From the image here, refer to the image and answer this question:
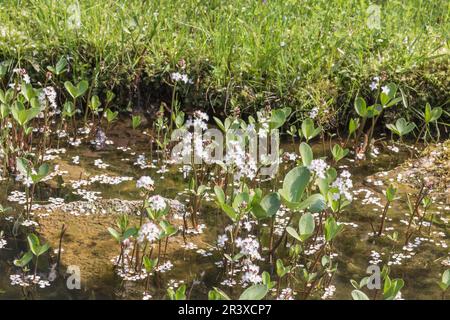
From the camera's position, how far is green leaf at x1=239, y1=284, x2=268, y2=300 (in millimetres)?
3160

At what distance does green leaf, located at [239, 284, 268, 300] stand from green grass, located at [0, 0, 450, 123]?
223 cm

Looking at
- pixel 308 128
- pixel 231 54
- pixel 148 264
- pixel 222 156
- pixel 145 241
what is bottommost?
pixel 148 264

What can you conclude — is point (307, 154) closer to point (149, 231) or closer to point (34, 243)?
point (149, 231)

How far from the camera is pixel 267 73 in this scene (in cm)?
544

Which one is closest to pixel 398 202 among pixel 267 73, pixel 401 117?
pixel 401 117

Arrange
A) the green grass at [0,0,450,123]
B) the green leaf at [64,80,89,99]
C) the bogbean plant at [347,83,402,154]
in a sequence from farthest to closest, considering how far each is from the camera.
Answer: the green grass at [0,0,450,123], the green leaf at [64,80,89,99], the bogbean plant at [347,83,402,154]

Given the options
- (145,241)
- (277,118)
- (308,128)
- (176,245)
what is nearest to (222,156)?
(277,118)

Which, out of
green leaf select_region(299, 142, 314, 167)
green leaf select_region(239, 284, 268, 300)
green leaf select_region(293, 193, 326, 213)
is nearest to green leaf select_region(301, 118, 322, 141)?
green leaf select_region(299, 142, 314, 167)

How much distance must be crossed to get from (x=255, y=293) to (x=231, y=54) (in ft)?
8.57

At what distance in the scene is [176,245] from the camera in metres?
4.12

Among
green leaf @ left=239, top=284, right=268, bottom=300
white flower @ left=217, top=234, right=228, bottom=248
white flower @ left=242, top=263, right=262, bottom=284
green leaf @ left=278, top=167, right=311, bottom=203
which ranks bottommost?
green leaf @ left=239, top=284, right=268, bottom=300

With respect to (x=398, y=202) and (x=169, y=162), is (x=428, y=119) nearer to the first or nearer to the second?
(x=398, y=202)

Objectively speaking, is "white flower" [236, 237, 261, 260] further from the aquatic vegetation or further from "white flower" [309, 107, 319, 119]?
"white flower" [309, 107, 319, 119]

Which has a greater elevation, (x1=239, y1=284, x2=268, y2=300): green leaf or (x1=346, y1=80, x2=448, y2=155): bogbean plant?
(x1=346, y1=80, x2=448, y2=155): bogbean plant
